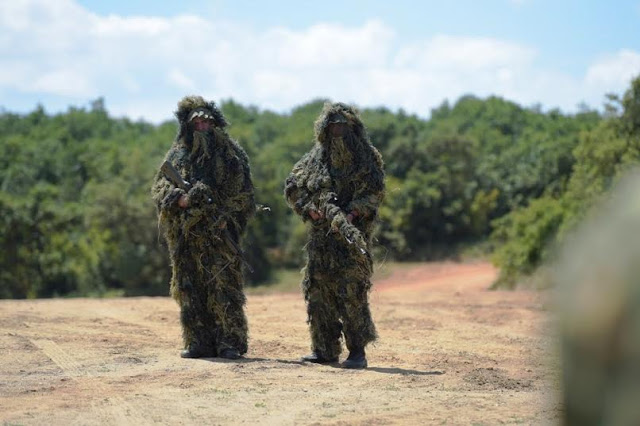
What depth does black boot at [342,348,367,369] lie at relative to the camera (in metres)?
9.88

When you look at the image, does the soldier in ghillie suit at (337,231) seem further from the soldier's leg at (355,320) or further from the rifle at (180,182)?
the rifle at (180,182)

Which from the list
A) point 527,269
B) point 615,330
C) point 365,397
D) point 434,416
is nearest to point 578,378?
point 615,330

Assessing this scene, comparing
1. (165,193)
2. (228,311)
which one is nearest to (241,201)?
(165,193)

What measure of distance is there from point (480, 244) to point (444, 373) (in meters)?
31.6

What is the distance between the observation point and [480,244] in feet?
134

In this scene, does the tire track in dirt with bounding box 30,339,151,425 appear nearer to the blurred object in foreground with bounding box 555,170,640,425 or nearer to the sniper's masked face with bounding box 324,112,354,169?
the sniper's masked face with bounding box 324,112,354,169

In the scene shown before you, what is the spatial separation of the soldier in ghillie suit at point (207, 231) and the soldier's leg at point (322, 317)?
2.77ft

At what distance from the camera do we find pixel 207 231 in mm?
10492

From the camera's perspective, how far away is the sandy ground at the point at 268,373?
7.50m

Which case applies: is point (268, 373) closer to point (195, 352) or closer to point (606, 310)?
point (195, 352)

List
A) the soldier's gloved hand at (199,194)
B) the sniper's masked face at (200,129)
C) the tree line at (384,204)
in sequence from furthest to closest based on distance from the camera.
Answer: the tree line at (384,204), the sniper's masked face at (200,129), the soldier's gloved hand at (199,194)

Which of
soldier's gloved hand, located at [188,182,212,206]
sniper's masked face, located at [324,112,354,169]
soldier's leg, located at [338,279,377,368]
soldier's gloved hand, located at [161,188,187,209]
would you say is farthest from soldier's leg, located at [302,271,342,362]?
soldier's gloved hand, located at [161,188,187,209]

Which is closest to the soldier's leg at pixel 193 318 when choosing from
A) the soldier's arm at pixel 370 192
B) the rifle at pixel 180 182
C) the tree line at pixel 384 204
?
the rifle at pixel 180 182

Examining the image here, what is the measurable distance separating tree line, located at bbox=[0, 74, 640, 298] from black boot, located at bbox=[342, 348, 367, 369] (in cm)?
1589
